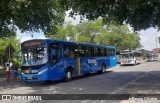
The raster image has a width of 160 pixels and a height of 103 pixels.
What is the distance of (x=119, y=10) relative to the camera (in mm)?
17094

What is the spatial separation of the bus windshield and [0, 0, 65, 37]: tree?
12.6 feet

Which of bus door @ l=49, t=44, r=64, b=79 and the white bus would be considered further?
the white bus

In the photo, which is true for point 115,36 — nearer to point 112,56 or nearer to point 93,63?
point 112,56

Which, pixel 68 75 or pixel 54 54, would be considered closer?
pixel 54 54

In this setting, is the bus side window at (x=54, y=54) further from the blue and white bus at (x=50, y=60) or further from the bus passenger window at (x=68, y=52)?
the bus passenger window at (x=68, y=52)

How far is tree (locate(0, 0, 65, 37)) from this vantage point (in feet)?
66.2

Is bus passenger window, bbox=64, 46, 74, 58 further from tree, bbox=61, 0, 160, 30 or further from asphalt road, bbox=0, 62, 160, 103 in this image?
tree, bbox=61, 0, 160, 30

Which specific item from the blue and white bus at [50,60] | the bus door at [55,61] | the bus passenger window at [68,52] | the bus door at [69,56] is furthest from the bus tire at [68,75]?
the bus passenger window at [68,52]

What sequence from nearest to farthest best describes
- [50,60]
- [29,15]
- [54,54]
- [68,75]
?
[50,60] < [54,54] < [68,75] < [29,15]

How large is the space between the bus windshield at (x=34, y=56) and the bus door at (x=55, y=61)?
469 mm

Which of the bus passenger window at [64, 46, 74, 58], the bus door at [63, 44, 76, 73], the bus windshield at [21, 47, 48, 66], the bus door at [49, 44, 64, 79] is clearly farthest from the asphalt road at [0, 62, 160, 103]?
the bus passenger window at [64, 46, 74, 58]

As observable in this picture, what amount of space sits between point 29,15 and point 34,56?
622cm

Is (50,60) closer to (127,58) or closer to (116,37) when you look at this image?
(127,58)

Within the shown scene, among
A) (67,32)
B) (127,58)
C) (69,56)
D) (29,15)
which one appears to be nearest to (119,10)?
(69,56)
